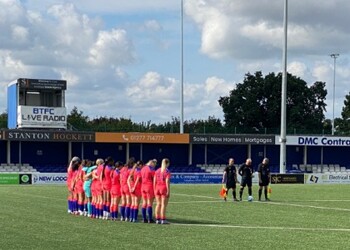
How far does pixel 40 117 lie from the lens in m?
64.0

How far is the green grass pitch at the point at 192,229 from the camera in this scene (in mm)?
15609

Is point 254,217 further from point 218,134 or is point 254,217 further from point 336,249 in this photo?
point 218,134

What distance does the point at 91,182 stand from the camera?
22.8 metres

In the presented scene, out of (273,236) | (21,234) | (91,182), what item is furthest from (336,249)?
(91,182)

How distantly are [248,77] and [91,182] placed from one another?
7839 centimetres

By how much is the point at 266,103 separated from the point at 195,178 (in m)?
46.1

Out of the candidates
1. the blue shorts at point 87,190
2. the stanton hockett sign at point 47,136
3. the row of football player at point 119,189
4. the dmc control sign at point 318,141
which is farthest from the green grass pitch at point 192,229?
the dmc control sign at point 318,141

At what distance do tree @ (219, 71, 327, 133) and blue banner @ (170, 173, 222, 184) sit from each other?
141 feet

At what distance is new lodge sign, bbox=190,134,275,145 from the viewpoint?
219 feet

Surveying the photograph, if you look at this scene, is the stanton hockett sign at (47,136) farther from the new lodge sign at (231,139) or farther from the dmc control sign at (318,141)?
the dmc control sign at (318,141)

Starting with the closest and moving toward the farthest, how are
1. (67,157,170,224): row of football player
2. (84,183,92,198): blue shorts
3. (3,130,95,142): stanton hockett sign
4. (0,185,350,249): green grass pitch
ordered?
(0,185,350,249): green grass pitch < (67,157,170,224): row of football player < (84,183,92,198): blue shorts < (3,130,95,142): stanton hockett sign

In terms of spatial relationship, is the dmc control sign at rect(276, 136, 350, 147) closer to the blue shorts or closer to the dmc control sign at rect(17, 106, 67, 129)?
the dmc control sign at rect(17, 106, 67, 129)

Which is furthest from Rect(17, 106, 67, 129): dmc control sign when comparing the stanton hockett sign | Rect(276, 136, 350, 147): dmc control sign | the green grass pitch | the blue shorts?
the blue shorts

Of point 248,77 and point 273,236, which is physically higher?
point 248,77
